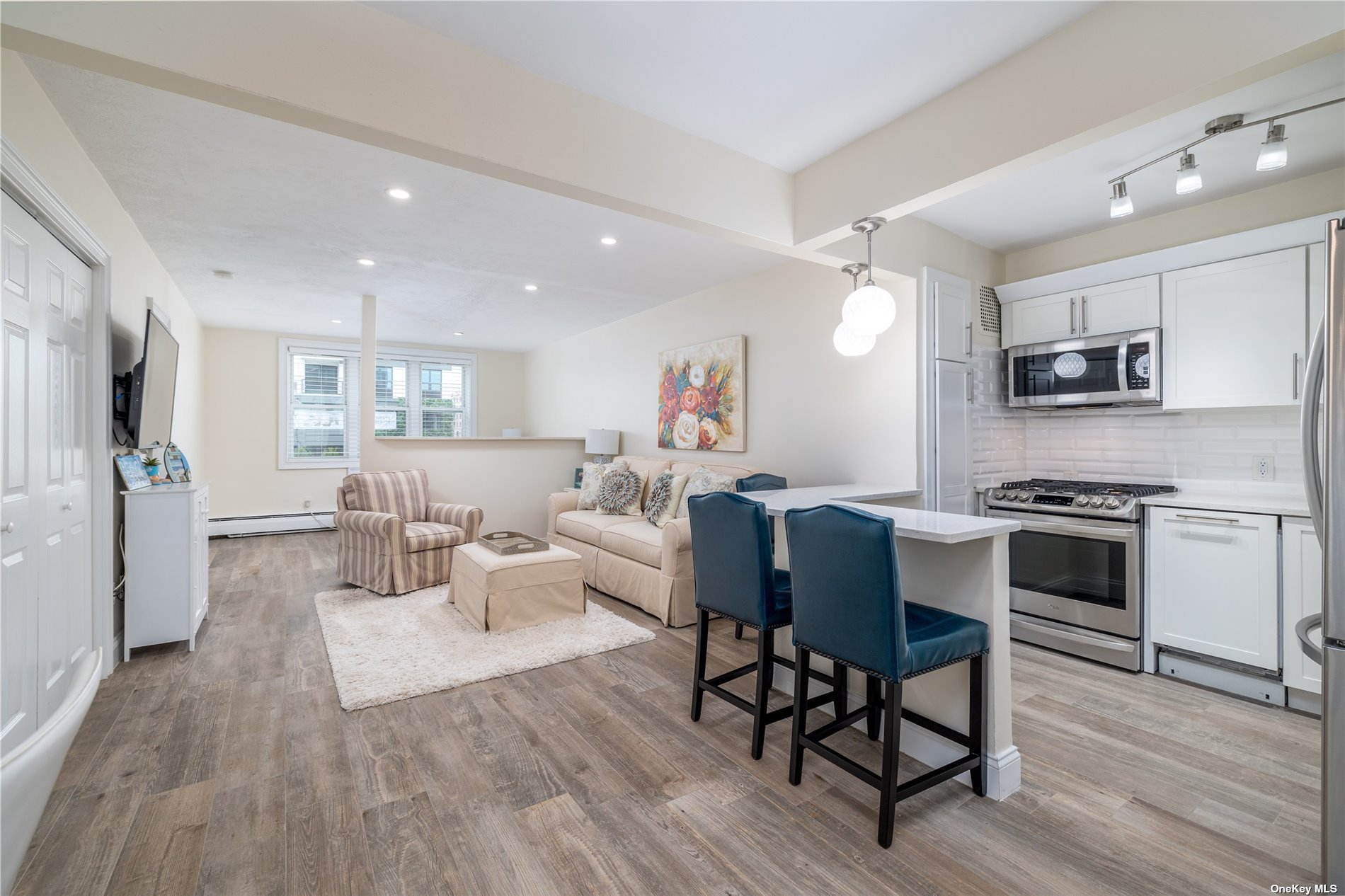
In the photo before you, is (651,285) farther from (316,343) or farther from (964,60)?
(316,343)

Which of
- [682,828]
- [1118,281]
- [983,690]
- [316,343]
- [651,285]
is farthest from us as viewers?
[316,343]

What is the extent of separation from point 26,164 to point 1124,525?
4830mm

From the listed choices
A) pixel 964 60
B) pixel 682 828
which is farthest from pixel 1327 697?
pixel 964 60

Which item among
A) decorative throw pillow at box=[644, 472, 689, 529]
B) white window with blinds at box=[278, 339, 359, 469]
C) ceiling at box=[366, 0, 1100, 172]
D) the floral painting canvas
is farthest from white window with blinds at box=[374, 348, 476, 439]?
ceiling at box=[366, 0, 1100, 172]

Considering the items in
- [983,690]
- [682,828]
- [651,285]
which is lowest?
[682,828]

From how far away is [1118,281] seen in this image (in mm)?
3363

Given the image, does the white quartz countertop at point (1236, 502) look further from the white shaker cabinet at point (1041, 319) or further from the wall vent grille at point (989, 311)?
the wall vent grille at point (989, 311)

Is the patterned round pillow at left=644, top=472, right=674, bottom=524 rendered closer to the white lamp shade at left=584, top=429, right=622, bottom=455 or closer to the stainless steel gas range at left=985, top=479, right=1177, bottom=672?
the white lamp shade at left=584, top=429, right=622, bottom=455

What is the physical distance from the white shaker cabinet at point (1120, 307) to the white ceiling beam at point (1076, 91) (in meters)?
1.67

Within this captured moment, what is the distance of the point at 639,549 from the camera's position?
409cm

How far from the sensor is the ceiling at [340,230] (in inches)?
100

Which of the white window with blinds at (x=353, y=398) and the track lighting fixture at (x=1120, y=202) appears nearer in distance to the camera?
the track lighting fixture at (x=1120, y=202)

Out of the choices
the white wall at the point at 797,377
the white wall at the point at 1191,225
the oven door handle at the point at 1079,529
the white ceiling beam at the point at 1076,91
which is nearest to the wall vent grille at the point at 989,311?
the white wall at the point at 1191,225

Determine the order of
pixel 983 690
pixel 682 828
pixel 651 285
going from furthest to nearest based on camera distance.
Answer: pixel 651 285 → pixel 983 690 → pixel 682 828
